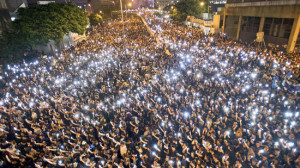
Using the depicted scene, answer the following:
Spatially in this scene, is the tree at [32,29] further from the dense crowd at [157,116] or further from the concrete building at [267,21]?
the concrete building at [267,21]

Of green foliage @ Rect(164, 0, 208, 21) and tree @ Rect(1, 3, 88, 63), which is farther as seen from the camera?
green foliage @ Rect(164, 0, 208, 21)

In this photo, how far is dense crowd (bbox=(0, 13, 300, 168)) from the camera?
6.37m

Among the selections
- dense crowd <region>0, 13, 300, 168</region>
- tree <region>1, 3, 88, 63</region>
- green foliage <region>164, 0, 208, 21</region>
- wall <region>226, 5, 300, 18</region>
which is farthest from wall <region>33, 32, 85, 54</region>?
green foliage <region>164, 0, 208, 21</region>

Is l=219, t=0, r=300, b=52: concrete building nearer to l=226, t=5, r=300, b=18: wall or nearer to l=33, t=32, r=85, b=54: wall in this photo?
l=226, t=5, r=300, b=18: wall

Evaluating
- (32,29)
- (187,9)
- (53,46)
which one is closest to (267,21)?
(187,9)

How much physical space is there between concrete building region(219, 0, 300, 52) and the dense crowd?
217 inches

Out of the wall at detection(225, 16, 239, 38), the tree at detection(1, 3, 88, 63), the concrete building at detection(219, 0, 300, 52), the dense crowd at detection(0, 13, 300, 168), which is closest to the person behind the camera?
the dense crowd at detection(0, 13, 300, 168)

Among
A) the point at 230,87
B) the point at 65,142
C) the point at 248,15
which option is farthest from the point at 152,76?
the point at 248,15

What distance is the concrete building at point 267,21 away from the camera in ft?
54.4

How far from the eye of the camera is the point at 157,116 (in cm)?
835

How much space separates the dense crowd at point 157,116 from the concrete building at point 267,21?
551 cm

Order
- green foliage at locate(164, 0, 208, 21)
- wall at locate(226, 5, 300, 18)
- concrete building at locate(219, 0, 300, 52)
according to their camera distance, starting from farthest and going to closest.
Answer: green foliage at locate(164, 0, 208, 21), concrete building at locate(219, 0, 300, 52), wall at locate(226, 5, 300, 18)

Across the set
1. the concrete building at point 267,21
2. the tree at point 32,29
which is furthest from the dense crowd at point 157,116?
the tree at point 32,29

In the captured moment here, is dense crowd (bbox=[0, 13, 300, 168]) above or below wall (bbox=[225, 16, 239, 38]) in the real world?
below
